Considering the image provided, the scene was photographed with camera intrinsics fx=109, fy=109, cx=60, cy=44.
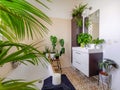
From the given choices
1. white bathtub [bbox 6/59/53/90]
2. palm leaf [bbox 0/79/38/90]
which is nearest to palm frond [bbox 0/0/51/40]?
palm leaf [bbox 0/79/38/90]

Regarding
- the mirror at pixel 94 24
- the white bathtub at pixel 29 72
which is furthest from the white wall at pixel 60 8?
the white bathtub at pixel 29 72

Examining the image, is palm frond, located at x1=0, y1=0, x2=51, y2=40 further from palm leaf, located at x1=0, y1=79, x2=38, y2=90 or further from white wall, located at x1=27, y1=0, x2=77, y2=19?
white wall, located at x1=27, y1=0, x2=77, y2=19

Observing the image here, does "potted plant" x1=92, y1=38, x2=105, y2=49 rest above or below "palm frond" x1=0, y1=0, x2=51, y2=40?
below

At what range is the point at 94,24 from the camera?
3121mm

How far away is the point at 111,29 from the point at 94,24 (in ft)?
2.85

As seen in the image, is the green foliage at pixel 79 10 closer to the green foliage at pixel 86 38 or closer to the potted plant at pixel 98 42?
the green foliage at pixel 86 38

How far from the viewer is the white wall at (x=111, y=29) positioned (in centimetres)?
214

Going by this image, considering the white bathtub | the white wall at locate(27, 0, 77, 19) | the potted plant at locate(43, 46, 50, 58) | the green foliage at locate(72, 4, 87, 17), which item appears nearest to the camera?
the white bathtub

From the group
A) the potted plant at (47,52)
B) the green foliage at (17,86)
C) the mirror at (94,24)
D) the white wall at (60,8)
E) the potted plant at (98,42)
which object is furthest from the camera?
the white wall at (60,8)

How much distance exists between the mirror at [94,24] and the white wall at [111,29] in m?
0.25

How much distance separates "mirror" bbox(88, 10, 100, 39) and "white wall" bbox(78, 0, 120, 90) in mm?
254

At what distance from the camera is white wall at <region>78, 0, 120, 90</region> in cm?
214

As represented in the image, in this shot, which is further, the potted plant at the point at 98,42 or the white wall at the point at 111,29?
the potted plant at the point at 98,42

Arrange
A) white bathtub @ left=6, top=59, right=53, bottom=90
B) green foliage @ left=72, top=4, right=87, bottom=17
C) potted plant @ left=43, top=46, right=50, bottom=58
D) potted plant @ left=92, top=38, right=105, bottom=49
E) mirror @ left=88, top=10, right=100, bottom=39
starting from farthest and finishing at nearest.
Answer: green foliage @ left=72, top=4, right=87, bottom=17
potted plant @ left=43, top=46, right=50, bottom=58
mirror @ left=88, top=10, right=100, bottom=39
potted plant @ left=92, top=38, right=105, bottom=49
white bathtub @ left=6, top=59, right=53, bottom=90
